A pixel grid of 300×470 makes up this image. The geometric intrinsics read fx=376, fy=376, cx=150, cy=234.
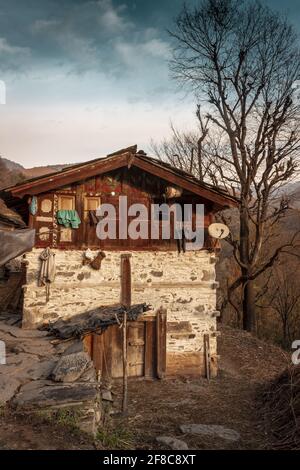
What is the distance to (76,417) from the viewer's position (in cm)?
504

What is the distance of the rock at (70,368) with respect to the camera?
6084 mm

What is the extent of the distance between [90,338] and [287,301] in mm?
16793

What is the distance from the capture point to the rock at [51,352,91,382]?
20.0 ft

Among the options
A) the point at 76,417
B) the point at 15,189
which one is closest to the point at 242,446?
the point at 76,417

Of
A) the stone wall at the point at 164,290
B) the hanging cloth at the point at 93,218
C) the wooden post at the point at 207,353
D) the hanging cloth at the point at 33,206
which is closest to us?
the hanging cloth at the point at 33,206

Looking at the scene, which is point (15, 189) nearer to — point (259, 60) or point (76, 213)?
point (76, 213)

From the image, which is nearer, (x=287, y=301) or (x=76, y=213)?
(x=76, y=213)

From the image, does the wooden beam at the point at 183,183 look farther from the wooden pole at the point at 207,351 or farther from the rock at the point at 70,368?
the rock at the point at 70,368

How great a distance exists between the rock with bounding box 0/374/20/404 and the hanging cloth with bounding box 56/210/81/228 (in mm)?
5055

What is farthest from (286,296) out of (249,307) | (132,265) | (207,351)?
(132,265)

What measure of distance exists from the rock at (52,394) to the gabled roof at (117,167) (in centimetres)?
564

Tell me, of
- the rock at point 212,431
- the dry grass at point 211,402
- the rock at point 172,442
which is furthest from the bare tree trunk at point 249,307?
the rock at point 172,442

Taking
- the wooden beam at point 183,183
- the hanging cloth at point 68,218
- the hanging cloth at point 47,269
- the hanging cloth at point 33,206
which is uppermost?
the wooden beam at point 183,183

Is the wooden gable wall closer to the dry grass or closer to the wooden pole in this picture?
the wooden pole
